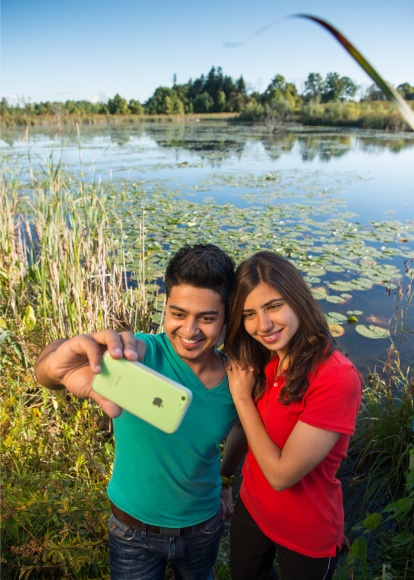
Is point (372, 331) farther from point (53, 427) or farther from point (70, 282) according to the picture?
point (53, 427)

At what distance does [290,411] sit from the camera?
3.71 feet

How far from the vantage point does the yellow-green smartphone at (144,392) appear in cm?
79

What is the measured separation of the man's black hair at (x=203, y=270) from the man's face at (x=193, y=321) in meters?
0.02

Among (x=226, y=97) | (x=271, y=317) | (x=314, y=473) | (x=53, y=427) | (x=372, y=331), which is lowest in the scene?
(x=372, y=331)

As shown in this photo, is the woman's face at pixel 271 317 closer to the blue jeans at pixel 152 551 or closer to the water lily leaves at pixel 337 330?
the blue jeans at pixel 152 551

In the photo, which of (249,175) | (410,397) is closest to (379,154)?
(249,175)

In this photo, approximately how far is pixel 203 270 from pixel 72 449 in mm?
1523

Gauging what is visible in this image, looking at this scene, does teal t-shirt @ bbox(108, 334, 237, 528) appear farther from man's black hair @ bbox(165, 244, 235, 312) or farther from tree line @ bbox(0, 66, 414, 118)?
tree line @ bbox(0, 66, 414, 118)

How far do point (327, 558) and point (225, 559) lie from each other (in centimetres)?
75

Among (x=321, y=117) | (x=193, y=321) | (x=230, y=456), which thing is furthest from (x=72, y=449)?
(x=321, y=117)

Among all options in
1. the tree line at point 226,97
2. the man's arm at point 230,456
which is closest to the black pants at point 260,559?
the man's arm at point 230,456

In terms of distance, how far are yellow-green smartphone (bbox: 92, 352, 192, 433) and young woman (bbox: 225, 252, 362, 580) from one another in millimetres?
374

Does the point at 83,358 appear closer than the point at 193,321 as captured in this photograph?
Yes

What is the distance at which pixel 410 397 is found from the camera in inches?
94.3
